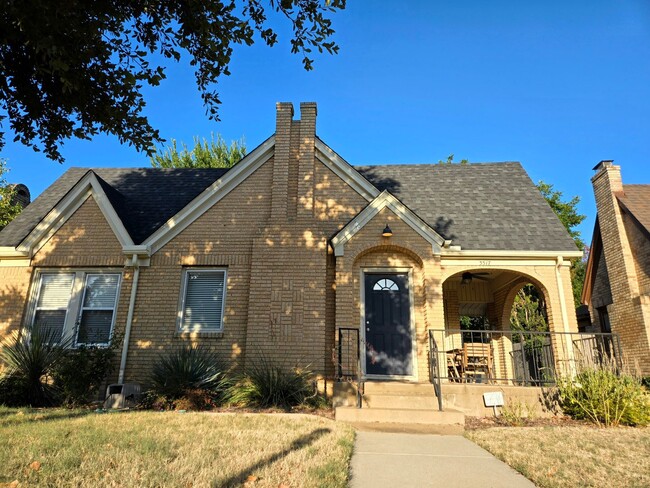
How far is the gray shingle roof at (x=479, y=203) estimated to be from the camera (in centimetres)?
1083

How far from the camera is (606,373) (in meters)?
8.01

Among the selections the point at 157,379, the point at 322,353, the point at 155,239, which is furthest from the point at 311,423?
the point at 155,239

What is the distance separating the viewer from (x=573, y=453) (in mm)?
5191

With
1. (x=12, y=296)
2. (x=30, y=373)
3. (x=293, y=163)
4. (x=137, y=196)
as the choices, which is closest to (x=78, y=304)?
(x=12, y=296)

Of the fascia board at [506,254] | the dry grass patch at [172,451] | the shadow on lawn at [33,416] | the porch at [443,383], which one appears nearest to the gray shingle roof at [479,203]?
the fascia board at [506,254]

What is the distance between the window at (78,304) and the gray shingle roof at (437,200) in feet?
4.83

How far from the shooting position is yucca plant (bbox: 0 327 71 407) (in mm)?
8641

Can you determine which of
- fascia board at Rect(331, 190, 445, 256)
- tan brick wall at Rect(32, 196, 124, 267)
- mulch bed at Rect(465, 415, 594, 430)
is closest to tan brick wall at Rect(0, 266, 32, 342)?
tan brick wall at Rect(32, 196, 124, 267)

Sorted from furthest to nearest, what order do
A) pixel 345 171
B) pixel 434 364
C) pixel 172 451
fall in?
pixel 345 171 < pixel 434 364 < pixel 172 451

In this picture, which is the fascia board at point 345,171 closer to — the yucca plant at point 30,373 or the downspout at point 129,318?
the downspout at point 129,318

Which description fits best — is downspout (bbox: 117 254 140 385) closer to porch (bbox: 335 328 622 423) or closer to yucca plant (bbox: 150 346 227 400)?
yucca plant (bbox: 150 346 227 400)

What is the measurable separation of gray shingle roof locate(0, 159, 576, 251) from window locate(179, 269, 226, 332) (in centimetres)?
190

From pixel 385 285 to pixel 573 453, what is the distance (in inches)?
226

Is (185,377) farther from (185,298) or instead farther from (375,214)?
(375,214)
